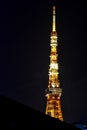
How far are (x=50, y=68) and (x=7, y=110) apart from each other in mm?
48291

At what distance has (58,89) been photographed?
177ft

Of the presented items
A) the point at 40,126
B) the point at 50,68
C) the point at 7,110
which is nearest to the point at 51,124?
the point at 40,126

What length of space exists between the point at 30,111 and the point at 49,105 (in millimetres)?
45027

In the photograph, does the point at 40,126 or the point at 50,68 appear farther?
the point at 50,68

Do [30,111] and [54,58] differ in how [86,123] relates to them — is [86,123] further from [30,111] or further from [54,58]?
[30,111]

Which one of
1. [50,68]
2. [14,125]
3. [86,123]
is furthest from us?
[50,68]

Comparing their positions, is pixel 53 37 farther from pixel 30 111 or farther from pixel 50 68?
pixel 30 111

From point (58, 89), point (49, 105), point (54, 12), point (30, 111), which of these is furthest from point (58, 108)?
point (30, 111)

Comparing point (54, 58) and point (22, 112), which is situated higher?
point (54, 58)

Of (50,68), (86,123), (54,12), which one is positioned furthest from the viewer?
(54,12)

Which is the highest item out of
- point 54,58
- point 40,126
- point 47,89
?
point 54,58

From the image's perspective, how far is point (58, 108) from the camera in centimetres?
4934

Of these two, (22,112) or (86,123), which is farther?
(86,123)

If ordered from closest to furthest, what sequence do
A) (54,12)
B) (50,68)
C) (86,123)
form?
(86,123) → (50,68) → (54,12)
